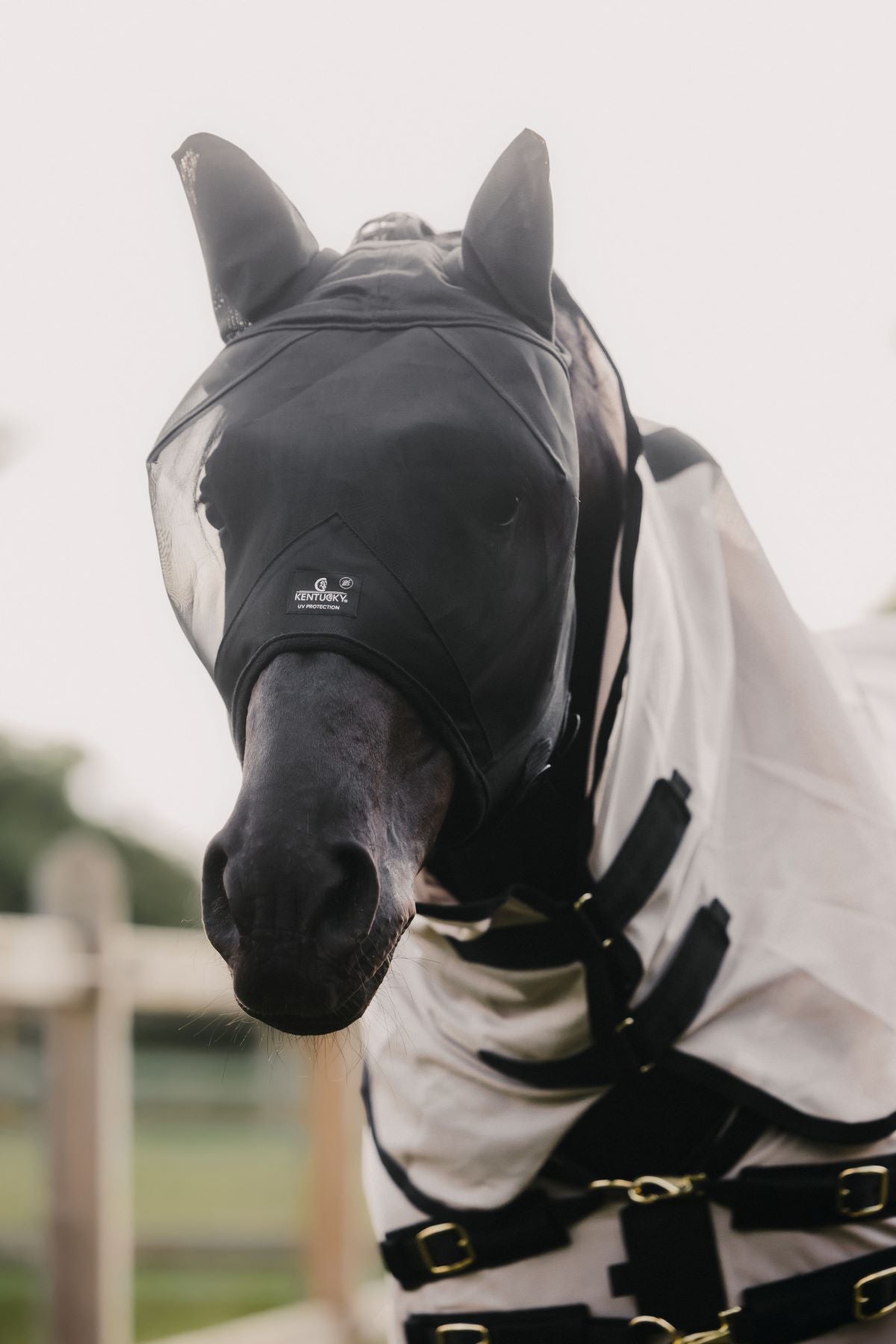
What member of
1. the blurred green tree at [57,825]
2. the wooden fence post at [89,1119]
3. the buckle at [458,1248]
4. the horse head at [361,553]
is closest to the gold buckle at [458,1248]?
the buckle at [458,1248]

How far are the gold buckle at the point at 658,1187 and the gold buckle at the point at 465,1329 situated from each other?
253 millimetres

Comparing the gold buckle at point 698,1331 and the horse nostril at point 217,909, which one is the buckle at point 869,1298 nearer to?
the gold buckle at point 698,1331

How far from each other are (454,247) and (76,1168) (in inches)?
115

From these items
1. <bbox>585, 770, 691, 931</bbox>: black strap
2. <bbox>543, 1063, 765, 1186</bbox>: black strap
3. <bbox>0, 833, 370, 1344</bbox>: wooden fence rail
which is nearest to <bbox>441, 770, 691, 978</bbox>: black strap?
<bbox>585, 770, 691, 931</bbox>: black strap

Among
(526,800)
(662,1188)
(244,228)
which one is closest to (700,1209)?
(662,1188)

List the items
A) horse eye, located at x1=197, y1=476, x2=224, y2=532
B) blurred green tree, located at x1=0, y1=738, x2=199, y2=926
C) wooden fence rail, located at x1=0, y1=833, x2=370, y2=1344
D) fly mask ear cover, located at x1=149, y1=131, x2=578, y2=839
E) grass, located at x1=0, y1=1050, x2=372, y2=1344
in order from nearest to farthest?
fly mask ear cover, located at x1=149, y1=131, x2=578, y2=839 < horse eye, located at x1=197, y1=476, x2=224, y2=532 < wooden fence rail, located at x1=0, y1=833, x2=370, y2=1344 < grass, located at x1=0, y1=1050, x2=372, y2=1344 < blurred green tree, located at x1=0, y1=738, x2=199, y2=926

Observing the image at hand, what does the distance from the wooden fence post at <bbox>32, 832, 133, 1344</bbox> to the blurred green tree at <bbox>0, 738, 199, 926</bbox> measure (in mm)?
33196

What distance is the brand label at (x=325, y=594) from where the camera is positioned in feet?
4.31

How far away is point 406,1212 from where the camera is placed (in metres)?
1.90

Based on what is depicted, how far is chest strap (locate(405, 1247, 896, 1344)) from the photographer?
66.2 inches

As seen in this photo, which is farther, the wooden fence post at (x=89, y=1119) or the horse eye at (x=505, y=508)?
the wooden fence post at (x=89, y=1119)

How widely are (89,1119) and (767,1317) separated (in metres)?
2.57

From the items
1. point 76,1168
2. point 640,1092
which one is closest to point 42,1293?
point 76,1168

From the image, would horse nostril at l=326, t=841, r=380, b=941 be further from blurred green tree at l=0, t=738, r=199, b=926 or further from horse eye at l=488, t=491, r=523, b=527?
blurred green tree at l=0, t=738, r=199, b=926
